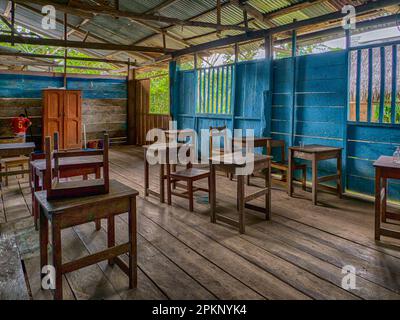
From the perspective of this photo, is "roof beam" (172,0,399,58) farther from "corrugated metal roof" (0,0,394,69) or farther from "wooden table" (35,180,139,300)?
"wooden table" (35,180,139,300)

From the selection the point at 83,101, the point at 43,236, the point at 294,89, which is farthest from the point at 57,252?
the point at 83,101

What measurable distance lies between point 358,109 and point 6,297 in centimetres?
435

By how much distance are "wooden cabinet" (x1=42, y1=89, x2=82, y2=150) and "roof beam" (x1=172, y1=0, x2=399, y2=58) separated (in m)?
3.19

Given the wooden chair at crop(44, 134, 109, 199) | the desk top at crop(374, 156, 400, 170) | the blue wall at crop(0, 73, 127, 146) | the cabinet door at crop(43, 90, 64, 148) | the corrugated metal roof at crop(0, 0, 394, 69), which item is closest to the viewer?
the wooden chair at crop(44, 134, 109, 199)

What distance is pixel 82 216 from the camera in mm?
1979

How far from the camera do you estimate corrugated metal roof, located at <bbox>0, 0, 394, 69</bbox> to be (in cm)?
516

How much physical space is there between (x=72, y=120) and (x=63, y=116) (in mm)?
241

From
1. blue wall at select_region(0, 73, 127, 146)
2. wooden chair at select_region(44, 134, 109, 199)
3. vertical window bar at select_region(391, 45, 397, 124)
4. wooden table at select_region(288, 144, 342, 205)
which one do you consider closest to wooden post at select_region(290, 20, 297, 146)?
wooden table at select_region(288, 144, 342, 205)

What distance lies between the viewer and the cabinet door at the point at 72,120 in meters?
8.56

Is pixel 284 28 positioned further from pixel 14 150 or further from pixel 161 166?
pixel 14 150

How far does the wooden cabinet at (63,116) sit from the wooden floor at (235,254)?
180 inches
